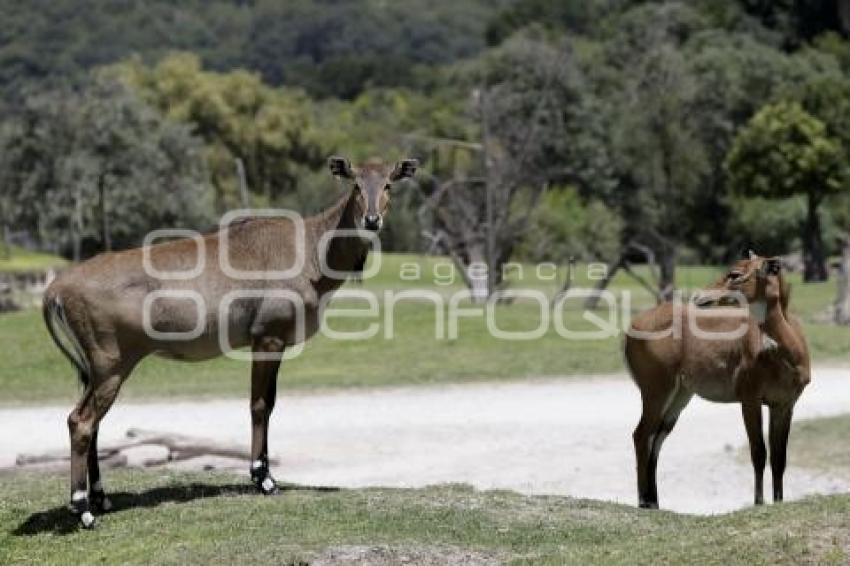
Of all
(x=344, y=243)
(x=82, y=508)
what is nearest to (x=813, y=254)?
(x=344, y=243)

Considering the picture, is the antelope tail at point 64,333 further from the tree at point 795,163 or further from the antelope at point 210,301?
A: the tree at point 795,163

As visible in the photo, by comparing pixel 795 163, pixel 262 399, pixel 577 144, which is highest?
pixel 262 399

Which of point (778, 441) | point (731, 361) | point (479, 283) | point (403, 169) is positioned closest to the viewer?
point (403, 169)

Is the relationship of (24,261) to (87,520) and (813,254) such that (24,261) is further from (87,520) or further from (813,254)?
(87,520)

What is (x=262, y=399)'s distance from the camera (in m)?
12.6

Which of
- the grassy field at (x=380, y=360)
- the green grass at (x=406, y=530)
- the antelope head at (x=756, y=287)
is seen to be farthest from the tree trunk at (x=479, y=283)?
the green grass at (x=406, y=530)

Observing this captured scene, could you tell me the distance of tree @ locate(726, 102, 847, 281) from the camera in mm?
54062

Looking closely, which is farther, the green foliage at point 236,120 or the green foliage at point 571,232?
the green foliage at point 236,120

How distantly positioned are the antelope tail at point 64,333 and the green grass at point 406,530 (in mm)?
1264

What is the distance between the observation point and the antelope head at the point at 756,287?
12867 millimetres

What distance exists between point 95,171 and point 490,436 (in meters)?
41.7

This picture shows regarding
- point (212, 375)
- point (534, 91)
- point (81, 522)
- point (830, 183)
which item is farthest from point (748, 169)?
point (81, 522)

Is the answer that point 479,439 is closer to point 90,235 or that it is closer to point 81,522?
point 81,522

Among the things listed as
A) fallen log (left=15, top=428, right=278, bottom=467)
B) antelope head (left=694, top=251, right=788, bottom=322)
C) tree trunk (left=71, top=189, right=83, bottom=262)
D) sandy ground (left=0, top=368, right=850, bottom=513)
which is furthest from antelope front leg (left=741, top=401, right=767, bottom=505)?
tree trunk (left=71, top=189, right=83, bottom=262)
